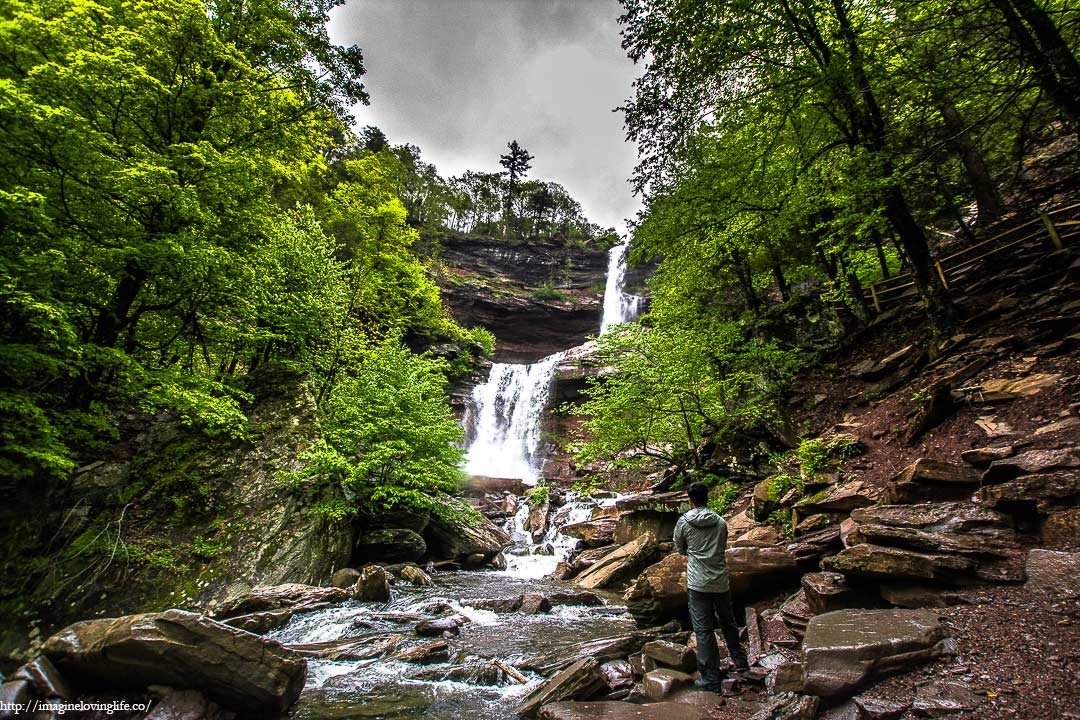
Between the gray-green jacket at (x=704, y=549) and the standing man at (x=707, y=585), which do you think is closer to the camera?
the standing man at (x=707, y=585)

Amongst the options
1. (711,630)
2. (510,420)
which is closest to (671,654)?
(711,630)

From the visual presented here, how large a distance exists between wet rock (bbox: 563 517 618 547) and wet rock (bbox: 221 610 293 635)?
9408 millimetres

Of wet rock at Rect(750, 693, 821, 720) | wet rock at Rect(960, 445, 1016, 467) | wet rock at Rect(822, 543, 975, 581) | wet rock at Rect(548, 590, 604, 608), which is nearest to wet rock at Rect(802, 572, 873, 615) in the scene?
wet rock at Rect(822, 543, 975, 581)

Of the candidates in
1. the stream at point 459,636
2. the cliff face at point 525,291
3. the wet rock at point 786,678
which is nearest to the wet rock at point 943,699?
the wet rock at point 786,678

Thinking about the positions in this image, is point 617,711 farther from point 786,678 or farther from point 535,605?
point 535,605

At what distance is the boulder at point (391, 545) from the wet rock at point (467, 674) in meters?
6.90

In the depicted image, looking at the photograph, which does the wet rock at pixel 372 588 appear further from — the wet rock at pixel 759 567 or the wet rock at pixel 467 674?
the wet rock at pixel 759 567

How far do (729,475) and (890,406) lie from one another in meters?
3.78

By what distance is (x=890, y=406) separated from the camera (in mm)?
8969

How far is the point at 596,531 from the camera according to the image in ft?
47.5

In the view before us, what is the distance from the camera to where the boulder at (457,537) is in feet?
45.3

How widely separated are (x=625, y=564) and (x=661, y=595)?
4.04 m

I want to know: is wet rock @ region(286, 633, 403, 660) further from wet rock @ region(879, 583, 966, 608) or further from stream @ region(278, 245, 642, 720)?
wet rock @ region(879, 583, 966, 608)

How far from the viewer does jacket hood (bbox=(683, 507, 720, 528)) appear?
5012 mm
